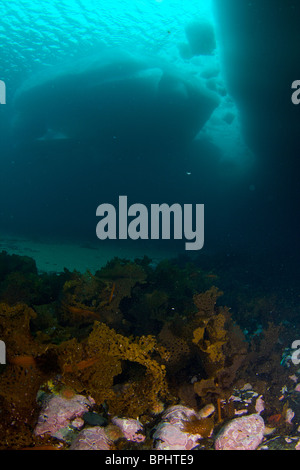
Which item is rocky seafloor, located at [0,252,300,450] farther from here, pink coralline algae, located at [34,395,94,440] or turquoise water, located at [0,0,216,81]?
turquoise water, located at [0,0,216,81]

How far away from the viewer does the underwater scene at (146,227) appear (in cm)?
214

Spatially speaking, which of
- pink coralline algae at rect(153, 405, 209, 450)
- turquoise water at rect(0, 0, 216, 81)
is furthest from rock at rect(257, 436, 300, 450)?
turquoise water at rect(0, 0, 216, 81)

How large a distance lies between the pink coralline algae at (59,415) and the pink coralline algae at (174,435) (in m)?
0.63

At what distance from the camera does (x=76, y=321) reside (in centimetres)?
330

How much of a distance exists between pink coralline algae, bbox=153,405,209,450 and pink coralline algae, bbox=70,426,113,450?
1.26 feet

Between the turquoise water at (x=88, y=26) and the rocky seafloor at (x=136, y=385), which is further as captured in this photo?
the turquoise water at (x=88, y=26)

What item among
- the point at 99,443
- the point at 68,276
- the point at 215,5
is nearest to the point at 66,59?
the point at 215,5

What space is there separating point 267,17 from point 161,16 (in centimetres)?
973

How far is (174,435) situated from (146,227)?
2756 centimetres

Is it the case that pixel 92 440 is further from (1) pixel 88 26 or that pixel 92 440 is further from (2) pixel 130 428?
(1) pixel 88 26

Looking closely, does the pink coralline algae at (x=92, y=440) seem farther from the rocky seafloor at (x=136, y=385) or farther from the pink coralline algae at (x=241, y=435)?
the pink coralline algae at (x=241, y=435)

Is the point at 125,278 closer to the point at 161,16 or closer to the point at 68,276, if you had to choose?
the point at 68,276

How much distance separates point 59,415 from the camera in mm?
2045

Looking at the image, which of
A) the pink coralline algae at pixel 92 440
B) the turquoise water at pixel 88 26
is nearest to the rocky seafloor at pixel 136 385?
the pink coralline algae at pixel 92 440
